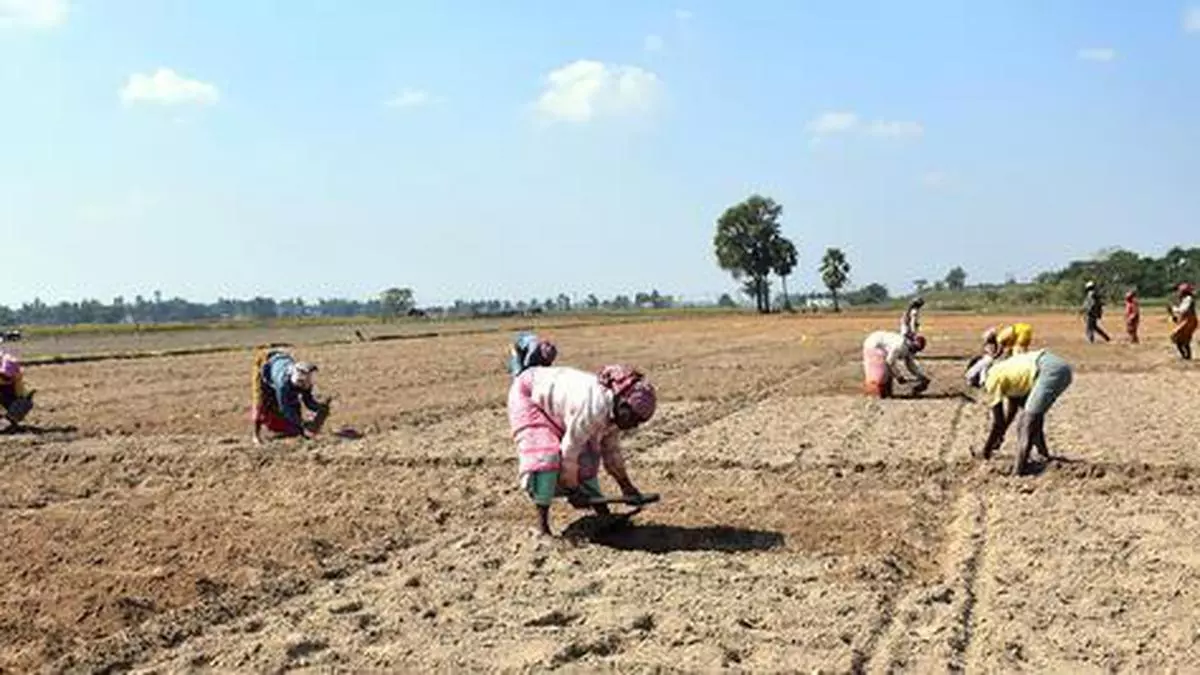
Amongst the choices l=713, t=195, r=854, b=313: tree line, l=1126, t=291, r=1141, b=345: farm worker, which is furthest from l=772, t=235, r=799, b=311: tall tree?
l=1126, t=291, r=1141, b=345: farm worker

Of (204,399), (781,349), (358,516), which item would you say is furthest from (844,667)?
(781,349)

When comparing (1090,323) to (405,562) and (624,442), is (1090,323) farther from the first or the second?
Answer: (405,562)

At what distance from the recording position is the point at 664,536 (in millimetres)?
8289

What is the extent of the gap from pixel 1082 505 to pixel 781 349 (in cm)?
2402

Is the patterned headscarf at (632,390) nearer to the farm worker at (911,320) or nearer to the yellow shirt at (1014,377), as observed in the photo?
the yellow shirt at (1014,377)

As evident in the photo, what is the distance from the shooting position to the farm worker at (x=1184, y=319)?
21953mm

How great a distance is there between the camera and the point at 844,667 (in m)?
5.28

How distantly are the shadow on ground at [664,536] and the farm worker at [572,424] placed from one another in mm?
169

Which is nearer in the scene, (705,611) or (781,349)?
(705,611)

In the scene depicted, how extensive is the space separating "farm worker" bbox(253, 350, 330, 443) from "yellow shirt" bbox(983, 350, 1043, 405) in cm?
759

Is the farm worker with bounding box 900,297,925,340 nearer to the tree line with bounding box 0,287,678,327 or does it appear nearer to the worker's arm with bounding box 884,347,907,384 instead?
the worker's arm with bounding box 884,347,907,384

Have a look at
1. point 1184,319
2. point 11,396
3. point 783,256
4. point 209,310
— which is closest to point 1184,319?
point 1184,319

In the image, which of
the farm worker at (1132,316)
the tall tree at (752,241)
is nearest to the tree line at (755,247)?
the tall tree at (752,241)

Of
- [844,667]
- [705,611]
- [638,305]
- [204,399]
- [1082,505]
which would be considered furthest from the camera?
[638,305]
